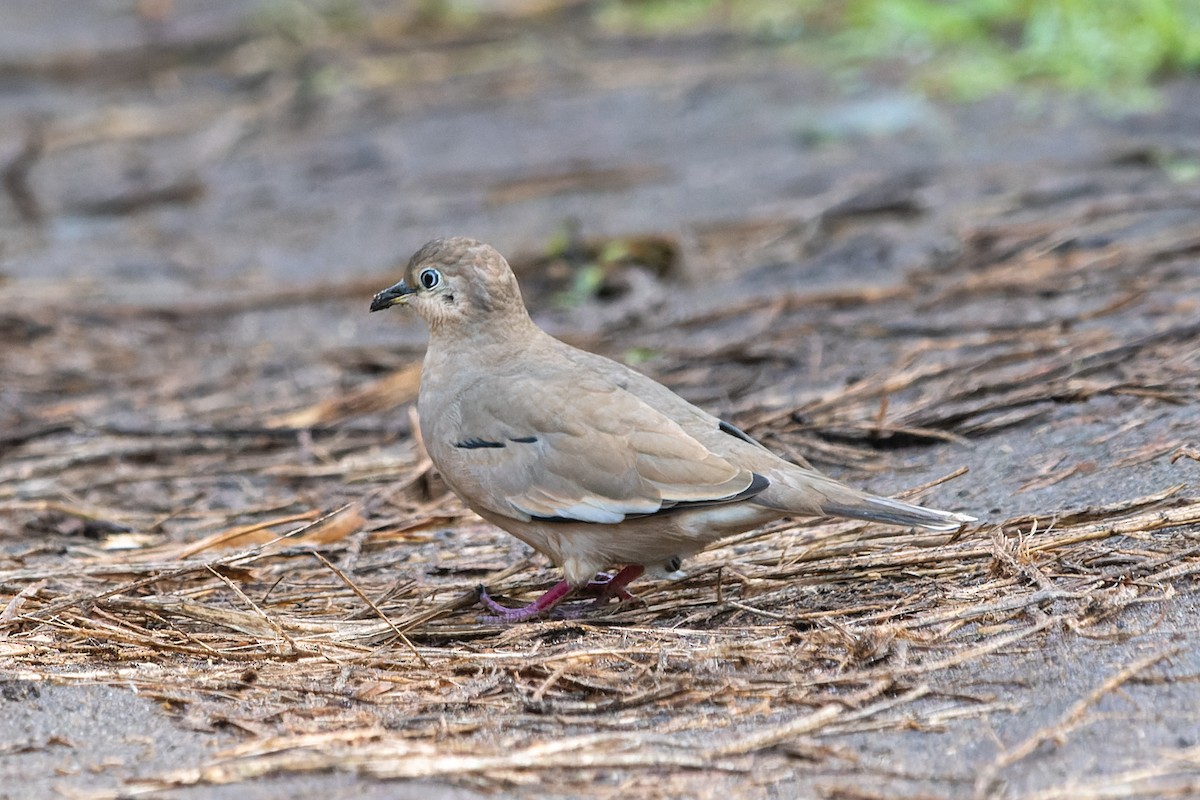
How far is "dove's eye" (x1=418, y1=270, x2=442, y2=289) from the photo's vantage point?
17.8 ft

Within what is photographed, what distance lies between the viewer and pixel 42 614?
429cm

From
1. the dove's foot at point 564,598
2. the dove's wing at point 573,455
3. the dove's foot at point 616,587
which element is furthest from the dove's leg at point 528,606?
the dove's wing at point 573,455

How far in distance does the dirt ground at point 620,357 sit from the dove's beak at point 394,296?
81 cm

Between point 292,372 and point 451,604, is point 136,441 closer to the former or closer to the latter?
point 292,372

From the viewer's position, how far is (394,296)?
217 inches

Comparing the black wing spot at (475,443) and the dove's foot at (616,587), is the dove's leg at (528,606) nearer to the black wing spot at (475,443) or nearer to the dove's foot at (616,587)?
the dove's foot at (616,587)

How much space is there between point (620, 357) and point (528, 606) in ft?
9.44

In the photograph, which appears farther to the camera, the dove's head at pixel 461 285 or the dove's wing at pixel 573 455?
the dove's head at pixel 461 285

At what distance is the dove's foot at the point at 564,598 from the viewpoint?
4652 millimetres

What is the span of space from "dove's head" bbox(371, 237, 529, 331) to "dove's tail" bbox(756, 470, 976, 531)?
4.60 ft

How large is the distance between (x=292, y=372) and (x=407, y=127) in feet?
15.9

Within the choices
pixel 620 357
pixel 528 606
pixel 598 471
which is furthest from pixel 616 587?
pixel 620 357

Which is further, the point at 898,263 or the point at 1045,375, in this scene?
the point at 898,263

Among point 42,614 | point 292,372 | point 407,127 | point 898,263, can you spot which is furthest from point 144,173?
point 42,614
